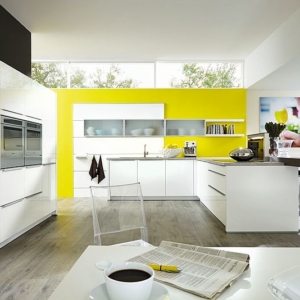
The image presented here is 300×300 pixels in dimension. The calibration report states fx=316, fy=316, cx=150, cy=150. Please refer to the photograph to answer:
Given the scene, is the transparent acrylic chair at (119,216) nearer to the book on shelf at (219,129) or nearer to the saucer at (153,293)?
the saucer at (153,293)

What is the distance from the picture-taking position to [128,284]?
23.2 inches

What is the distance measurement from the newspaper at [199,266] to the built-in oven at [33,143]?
11.4 feet

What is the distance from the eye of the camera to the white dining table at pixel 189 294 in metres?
0.69

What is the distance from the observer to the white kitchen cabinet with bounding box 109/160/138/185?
6.70 meters

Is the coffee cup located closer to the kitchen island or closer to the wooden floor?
the wooden floor

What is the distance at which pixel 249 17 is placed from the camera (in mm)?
4852

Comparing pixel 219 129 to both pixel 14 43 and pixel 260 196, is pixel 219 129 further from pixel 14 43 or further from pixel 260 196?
pixel 14 43

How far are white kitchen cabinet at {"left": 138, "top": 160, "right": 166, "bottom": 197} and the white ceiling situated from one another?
239 centimetres

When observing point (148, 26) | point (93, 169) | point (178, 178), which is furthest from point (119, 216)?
point (93, 169)

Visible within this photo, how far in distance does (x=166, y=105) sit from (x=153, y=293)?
6810 mm

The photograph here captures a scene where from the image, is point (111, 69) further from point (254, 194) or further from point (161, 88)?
point (254, 194)

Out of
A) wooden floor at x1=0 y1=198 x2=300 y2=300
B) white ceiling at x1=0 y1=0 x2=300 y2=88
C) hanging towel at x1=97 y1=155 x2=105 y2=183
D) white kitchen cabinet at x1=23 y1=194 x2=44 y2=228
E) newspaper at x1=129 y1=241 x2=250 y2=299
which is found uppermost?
white ceiling at x1=0 y1=0 x2=300 y2=88

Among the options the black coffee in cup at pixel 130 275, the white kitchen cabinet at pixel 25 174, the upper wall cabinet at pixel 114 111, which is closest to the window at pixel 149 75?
the upper wall cabinet at pixel 114 111

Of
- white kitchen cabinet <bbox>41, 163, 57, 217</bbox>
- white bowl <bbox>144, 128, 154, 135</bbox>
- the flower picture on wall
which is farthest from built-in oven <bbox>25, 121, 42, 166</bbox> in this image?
the flower picture on wall
